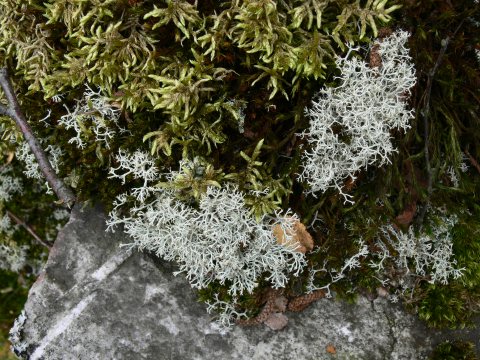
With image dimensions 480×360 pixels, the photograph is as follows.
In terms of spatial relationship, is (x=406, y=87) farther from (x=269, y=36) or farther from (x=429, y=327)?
(x=429, y=327)

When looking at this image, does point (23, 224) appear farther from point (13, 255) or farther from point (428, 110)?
point (428, 110)

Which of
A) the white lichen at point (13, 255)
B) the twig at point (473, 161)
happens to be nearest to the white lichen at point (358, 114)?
the twig at point (473, 161)

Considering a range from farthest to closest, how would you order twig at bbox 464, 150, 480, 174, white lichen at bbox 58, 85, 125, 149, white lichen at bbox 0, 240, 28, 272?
1. white lichen at bbox 0, 240, 28, 272
2. twig at bbox 464, 150, 480, 174
3. white lichen at bbox 58, 85, 125, 149

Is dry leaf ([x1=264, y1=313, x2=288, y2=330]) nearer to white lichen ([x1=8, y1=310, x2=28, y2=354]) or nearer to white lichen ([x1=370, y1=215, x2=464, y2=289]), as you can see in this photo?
white lichen ([x1=370, y1=215, x2=464, y2=289])

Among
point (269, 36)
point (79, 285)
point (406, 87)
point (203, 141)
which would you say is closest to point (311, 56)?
point (269, 36)

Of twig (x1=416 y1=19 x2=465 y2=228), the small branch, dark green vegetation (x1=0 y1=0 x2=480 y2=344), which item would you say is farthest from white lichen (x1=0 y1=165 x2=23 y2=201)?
twig (x1=416 y1=19 x2=465 y2=228)

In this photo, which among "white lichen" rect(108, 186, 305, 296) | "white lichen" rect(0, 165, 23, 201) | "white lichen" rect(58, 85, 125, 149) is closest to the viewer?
"white lichen" rect(108, 186, 305, 296)
